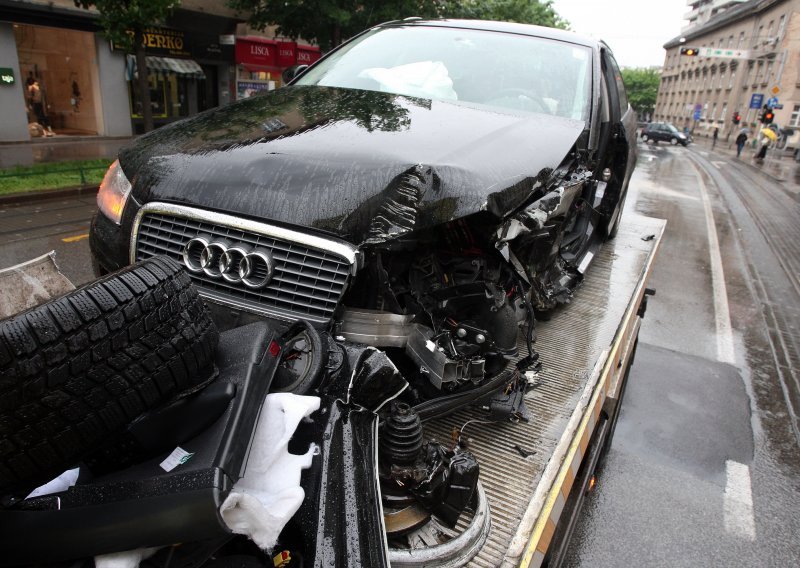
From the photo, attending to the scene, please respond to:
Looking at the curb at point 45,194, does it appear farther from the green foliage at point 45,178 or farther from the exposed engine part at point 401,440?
the exposed engine part at point 401,440

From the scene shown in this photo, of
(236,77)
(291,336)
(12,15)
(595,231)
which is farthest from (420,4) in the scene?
(291,336)

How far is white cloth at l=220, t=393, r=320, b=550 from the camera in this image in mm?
1215

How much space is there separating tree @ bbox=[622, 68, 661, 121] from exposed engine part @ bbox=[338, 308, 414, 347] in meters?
101

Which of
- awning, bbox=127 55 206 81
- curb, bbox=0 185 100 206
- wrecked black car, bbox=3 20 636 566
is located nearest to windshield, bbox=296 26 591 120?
wrecked black car, bbox=3 20 636 566

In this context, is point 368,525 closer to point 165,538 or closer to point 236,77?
point 165,538

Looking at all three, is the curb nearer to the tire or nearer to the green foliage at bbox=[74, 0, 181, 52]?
the green foliage at bbox=[74, 0, 181, 52]

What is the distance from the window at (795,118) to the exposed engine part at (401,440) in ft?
168

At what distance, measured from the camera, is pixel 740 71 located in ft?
169

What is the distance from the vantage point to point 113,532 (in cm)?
113

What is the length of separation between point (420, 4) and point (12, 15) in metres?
10.1

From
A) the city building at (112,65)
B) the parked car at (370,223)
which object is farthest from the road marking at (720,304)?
the city building at (112,65)

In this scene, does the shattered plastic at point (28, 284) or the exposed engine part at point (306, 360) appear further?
the shattered plastic at point (28, 284)

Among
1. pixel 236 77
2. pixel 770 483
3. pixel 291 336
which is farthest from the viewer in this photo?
pixel 236 77

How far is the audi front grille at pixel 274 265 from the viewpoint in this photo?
1.86 m
